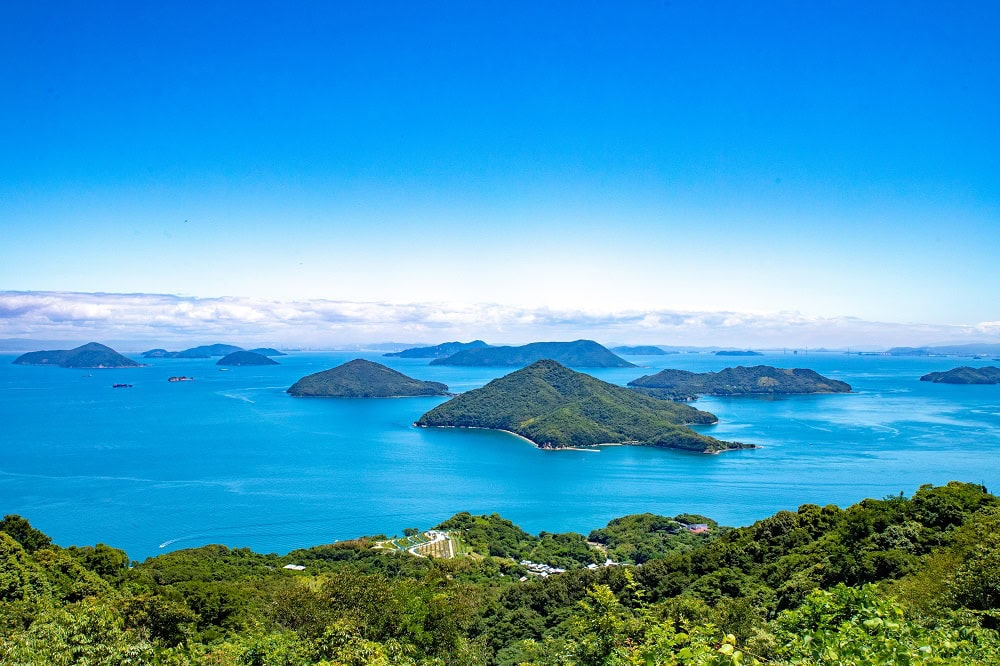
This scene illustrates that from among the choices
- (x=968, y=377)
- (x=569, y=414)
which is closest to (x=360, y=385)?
(x=569, y=414)

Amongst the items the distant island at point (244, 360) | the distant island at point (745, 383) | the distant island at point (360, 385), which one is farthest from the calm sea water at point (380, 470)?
the distant island at point (244, 360)

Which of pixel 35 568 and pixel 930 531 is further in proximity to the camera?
pixel 930 531

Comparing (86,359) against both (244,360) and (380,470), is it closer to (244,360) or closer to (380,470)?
(244,360)

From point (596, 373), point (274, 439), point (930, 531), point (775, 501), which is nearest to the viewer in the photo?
point (930, 531)

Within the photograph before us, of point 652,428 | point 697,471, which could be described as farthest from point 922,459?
point 652,428

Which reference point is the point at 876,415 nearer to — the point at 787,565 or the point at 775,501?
the point at 775,501

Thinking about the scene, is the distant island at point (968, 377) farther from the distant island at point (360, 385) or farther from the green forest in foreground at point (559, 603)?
the green forest in foreground at point (559, 603)
